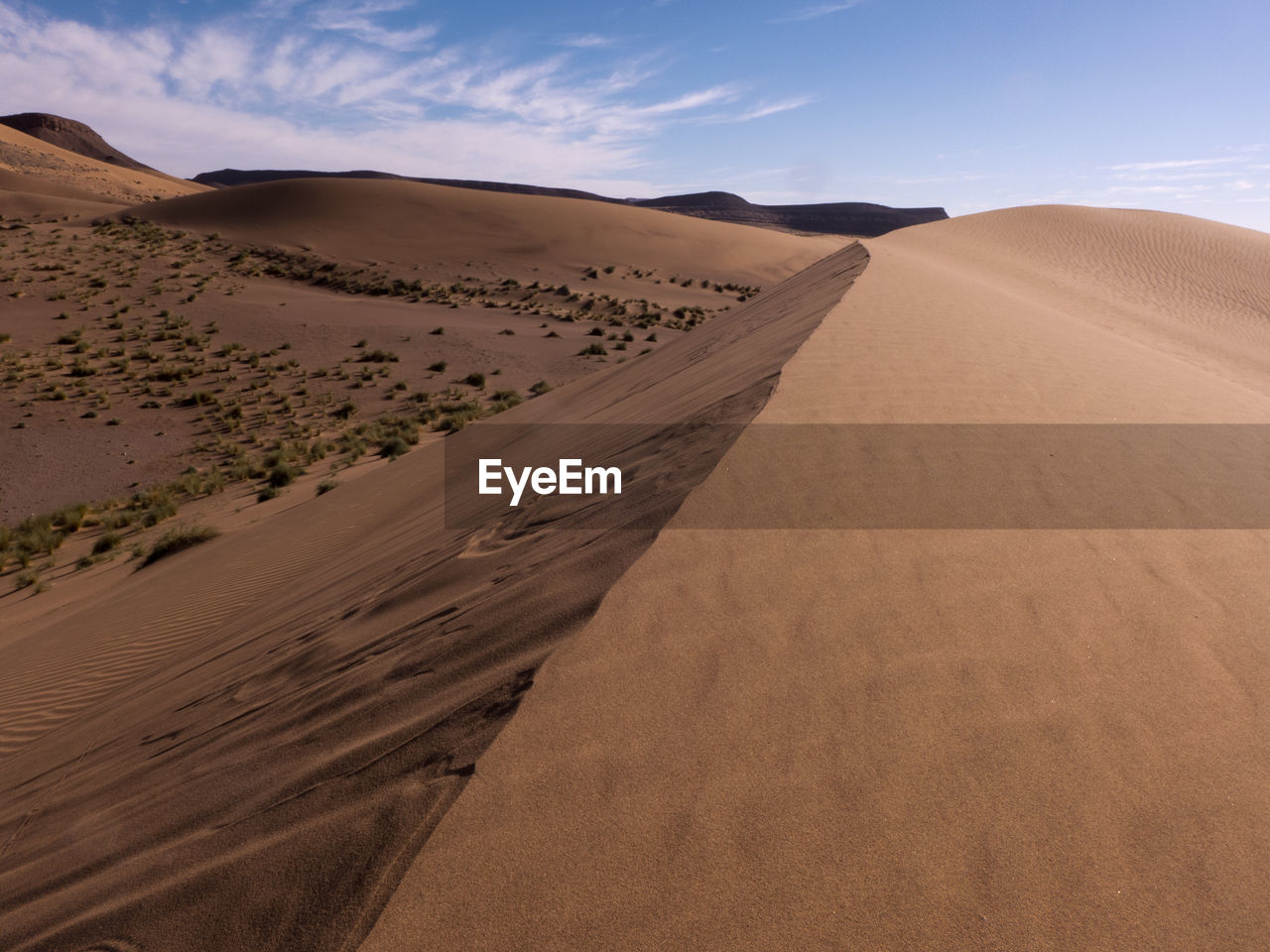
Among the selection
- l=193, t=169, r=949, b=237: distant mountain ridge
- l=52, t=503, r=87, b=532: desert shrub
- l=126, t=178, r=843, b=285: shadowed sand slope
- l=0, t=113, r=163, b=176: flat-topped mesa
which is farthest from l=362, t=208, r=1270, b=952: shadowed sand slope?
l=0, t=113, r=163, b=176: flat-topped mesa

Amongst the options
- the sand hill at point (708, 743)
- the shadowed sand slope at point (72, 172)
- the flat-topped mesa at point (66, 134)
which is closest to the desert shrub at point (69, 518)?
the sand hill at point (708, 743)

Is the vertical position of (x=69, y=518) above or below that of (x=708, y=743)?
below

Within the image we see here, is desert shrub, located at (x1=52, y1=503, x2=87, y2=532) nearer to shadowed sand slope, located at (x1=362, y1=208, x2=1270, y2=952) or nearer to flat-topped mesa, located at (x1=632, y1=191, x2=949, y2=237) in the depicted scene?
shadowed sand slope, located at (x1=362, y1=208, x2=1270, y2=952)

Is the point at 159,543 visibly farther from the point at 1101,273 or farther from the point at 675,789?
the point at 1101,273

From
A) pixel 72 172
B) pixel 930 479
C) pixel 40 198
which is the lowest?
pixel 930 479

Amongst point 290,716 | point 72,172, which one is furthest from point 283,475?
point 72,172

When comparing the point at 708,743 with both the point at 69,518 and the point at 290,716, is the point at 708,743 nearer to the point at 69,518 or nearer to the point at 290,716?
the point at 290,716

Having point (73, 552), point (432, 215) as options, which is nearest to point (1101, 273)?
point (73, 552)

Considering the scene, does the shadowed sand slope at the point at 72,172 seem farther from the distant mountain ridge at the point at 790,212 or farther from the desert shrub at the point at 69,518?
the desert shrub at the point at 69,518
